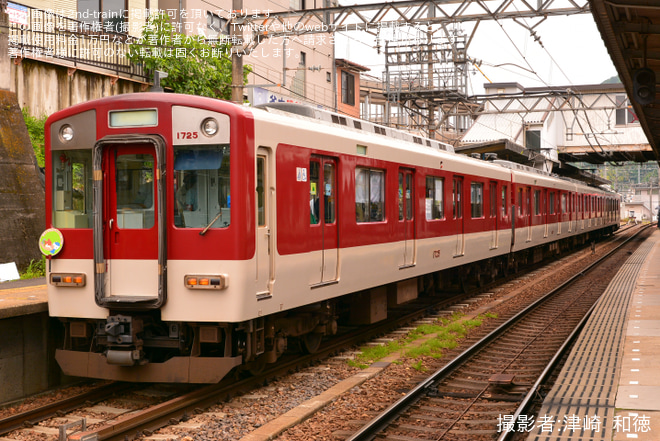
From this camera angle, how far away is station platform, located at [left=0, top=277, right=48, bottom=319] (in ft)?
24.5

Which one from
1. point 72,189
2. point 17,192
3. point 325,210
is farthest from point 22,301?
point 17,192

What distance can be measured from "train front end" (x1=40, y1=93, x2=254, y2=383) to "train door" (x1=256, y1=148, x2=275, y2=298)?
11.4 inches

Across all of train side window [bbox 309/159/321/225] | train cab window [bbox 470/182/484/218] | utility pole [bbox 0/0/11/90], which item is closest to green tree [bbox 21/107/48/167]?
utility pole [bbox 0/0/11/90]

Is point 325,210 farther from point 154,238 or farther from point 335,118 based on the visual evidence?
point 154,238

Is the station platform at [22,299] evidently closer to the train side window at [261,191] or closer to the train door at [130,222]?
the train door at [130,222]

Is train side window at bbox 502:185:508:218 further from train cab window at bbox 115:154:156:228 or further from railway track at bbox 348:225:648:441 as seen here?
train cab window at bbox 115:154:156:228

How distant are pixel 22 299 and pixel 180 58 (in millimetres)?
11499

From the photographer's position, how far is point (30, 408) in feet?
23.9

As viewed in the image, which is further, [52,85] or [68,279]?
[52,85]

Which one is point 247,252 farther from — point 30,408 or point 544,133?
point 544,133

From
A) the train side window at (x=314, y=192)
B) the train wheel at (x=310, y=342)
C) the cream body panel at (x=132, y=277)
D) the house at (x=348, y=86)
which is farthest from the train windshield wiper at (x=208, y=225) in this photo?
the house at (x=348, y=86)

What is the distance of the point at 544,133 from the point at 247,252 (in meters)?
42.5

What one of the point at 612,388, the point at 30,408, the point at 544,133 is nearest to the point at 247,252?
the point at 30,408

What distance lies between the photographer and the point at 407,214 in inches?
459
